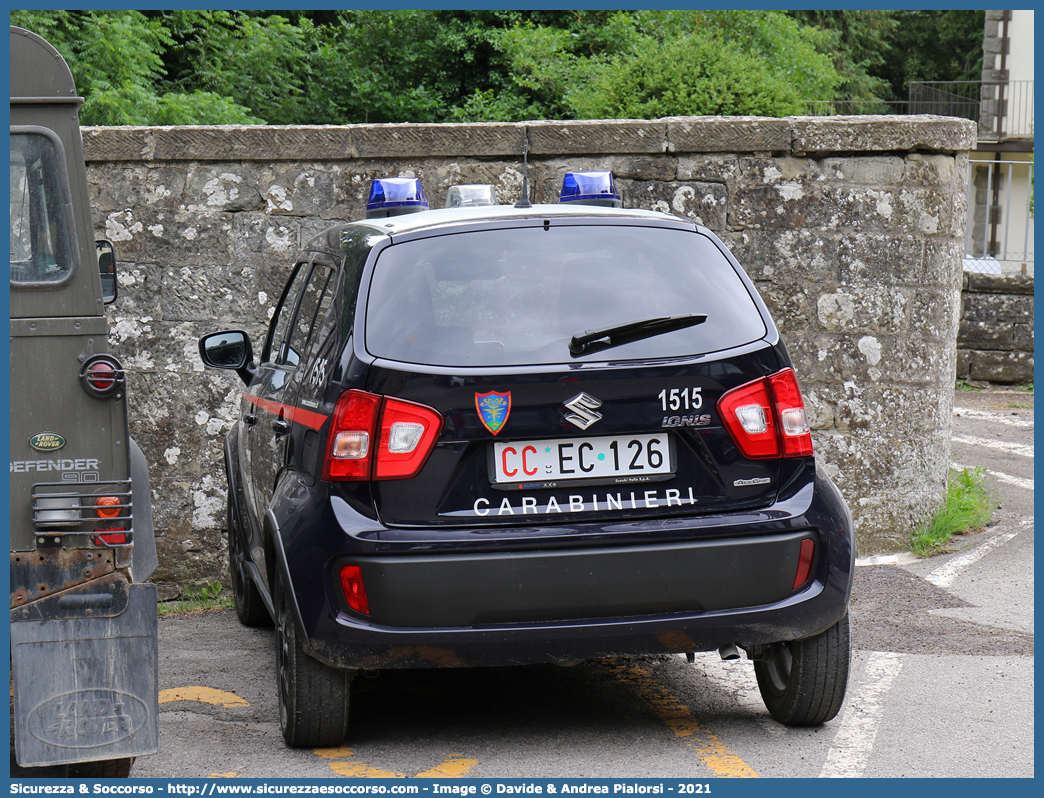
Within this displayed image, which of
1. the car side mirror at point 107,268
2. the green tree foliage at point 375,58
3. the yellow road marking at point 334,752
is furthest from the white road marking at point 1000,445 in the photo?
the car side mirror at point 107,268

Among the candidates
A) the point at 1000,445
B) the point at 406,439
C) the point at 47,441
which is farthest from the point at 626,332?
the point at 1000,445

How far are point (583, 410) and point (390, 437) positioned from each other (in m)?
0.58

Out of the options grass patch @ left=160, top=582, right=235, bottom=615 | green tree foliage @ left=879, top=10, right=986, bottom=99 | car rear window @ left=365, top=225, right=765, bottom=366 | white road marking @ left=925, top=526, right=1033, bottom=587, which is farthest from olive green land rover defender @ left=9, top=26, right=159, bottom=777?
green tree foliage @ left=879, top=10, right=986, bottom=99

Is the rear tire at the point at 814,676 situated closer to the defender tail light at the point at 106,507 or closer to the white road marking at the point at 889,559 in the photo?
the defender tail light at the point at 106,507

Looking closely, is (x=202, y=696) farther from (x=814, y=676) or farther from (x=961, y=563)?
(x=961, y=563)

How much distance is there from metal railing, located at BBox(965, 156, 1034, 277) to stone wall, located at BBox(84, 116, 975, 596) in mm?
881

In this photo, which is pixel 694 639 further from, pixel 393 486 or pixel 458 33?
pixel 458 33

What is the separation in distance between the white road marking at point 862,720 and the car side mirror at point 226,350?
9.60 ft

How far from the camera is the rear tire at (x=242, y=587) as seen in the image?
5559 millimetres

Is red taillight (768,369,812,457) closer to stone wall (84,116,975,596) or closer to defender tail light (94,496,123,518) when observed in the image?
defender tail light (94,496,123,518)

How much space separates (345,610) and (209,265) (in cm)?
329

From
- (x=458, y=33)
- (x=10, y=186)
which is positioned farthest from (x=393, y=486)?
(x=458, y=33)

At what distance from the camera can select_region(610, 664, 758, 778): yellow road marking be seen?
12.0ft

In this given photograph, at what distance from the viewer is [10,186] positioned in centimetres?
333
